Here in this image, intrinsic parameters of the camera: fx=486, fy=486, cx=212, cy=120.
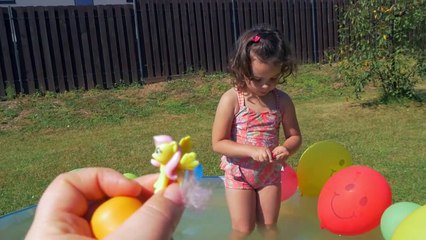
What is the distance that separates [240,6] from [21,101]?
5079 millimetres

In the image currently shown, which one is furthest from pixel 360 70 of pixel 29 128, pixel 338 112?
pixel 29 128

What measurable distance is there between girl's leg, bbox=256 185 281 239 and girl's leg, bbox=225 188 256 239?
0.04 meters

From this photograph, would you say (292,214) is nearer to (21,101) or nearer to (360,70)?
(360,70)

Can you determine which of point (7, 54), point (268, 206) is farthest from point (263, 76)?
point (7, 54)

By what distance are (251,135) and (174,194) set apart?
6.33 ft

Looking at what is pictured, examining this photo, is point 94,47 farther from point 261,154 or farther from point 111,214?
point 111,214

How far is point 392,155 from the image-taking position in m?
4.66

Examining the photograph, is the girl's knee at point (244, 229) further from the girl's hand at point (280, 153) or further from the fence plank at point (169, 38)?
the fence plank at point (169, 38)

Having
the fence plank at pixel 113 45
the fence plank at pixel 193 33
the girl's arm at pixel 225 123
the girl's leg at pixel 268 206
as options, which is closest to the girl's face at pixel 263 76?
the girl's arm at pixel 225 123

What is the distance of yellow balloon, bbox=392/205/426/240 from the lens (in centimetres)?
215

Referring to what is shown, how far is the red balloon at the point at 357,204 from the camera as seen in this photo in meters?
2.83

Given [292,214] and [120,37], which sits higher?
[120,37]

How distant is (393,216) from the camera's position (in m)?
2.64

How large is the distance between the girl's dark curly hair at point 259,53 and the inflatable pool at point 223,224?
790mm
